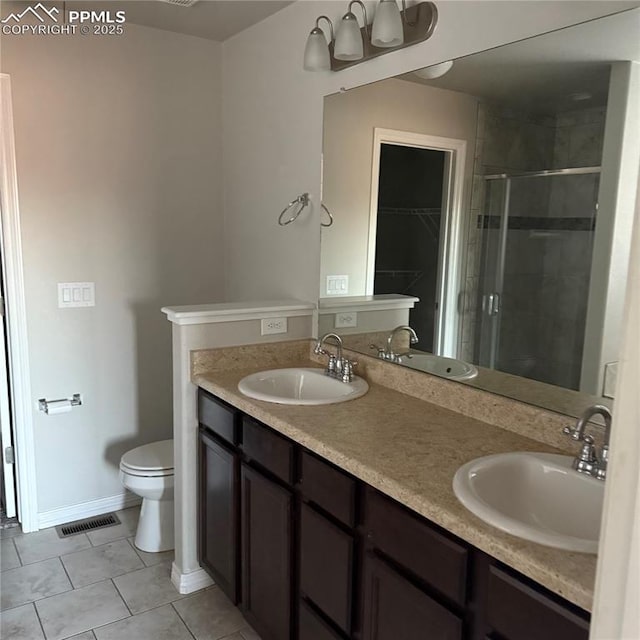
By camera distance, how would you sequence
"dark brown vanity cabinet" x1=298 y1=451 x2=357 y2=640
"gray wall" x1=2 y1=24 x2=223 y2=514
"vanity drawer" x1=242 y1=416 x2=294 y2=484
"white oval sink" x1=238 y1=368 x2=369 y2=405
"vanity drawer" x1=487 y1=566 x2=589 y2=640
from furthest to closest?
"gray wall" x1=2 y1=24 x2=223 y2=514, "white oval sink" x1=238 y1=368 x2=369 y2=405, "vanity drawer" x1=242 y1=416 x2=294 y2=484, "dark brown vanity cabinet" x1=298 y1=451 x2=357 y2=640, "vanity drawer" x1=487 y1=566 x2=589 y2=640

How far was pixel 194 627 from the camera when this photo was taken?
2.27m

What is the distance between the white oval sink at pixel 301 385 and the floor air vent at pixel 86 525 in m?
1.34

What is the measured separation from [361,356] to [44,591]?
1.63 m

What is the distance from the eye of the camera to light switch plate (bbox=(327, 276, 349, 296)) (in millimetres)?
2543

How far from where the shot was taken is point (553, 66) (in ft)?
5.47

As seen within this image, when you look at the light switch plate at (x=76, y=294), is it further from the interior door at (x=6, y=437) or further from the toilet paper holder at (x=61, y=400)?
the toilet paper holder at (x=61, y=400)

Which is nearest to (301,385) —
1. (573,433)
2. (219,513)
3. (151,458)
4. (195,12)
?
(219,513)

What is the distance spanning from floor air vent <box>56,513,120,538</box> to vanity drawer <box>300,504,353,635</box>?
1585 millimetres

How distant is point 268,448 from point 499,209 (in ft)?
3.48

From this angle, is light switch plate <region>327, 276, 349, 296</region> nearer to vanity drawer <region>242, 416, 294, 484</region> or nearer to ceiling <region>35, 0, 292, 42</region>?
vanity drawer <region>242, 416, 294, 484</region>

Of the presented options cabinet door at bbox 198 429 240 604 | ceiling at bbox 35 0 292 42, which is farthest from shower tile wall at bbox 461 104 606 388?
ceiling at bbox 35 0 292 42

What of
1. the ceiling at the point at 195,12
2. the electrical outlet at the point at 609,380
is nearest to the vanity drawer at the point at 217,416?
the electrical outlet at the point at 609,380

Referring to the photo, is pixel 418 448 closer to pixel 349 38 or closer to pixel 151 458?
pixel 349 38

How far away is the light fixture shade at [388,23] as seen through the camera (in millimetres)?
1994
